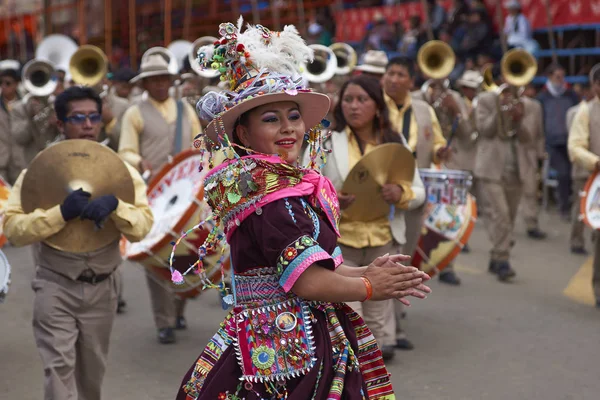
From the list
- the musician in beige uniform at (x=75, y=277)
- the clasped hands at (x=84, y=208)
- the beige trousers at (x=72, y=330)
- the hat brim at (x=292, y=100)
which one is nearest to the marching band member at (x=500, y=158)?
the musician in beige uniform at (x=75, y=277)

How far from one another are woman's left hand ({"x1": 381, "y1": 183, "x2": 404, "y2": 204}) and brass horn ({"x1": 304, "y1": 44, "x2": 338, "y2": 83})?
550cm

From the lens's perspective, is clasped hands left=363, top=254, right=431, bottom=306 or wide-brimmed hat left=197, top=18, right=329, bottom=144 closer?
clasped hands left=363, top=254, right=431, bottom=306

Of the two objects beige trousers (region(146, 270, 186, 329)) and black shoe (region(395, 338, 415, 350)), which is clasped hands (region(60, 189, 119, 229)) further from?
black shoe (region(395, 338, 415, 350))

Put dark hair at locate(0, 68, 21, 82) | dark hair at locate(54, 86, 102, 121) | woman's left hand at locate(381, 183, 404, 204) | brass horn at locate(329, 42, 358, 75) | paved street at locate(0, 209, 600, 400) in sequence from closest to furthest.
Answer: dark hair at locate(54, 86, 102, 121) → woman's left hand at locate(381, 183, 404, 204) → paved street at locate(0, 209, 600, 400) → dark hair at locate(0, 68, 21, 82) → brass horn at locate(329, 42, 358, 75)

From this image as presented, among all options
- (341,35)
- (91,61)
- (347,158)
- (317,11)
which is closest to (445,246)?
(347,158)

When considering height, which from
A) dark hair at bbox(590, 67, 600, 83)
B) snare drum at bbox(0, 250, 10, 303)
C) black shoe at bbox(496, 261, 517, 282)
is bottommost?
black shoe at bbox(496, 261, 517, 282)

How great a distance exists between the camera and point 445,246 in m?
7.97

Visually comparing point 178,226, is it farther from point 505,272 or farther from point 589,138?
point 505,272

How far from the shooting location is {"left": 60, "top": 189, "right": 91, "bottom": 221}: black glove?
4988 mm

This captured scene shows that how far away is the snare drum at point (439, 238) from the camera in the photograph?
793 cm

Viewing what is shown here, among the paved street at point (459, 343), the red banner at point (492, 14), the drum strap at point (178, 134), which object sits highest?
the red banner at point (492, 14)

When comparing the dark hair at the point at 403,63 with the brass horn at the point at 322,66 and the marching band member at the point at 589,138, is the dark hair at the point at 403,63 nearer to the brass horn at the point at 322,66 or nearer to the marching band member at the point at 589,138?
the marching band member at the point at 589,138

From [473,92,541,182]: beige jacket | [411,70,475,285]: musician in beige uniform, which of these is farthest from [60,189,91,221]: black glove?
[473,92,541,182]: beige jacket

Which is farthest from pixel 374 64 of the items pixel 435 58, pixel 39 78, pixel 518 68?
pixel 39 78
